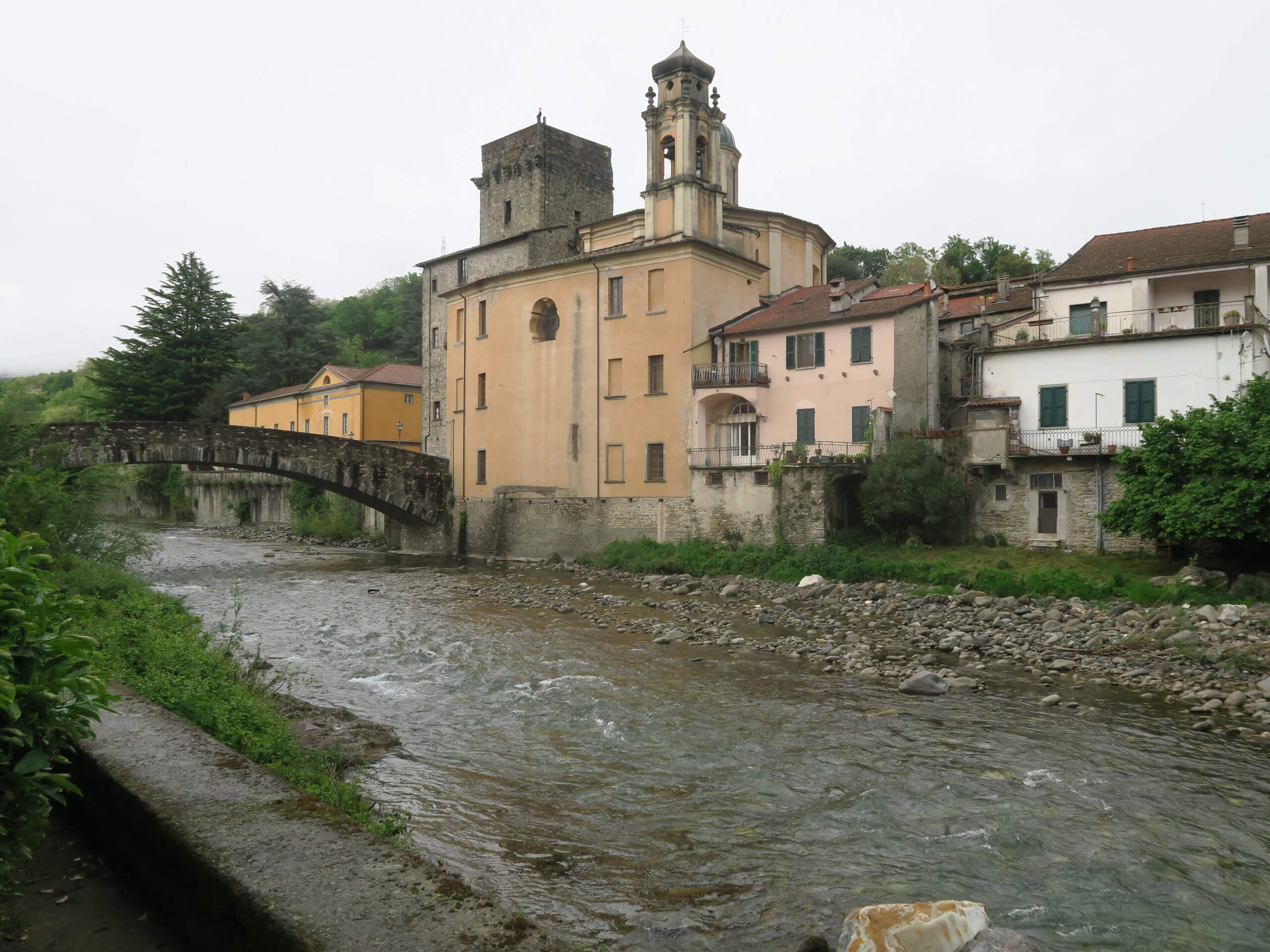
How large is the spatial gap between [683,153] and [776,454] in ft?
41.9

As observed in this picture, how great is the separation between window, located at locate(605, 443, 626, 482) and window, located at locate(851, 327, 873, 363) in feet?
31.9

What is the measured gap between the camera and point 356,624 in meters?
20.2

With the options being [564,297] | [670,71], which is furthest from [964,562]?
[670,71]

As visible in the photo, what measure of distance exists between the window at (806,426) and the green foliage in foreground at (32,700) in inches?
1069

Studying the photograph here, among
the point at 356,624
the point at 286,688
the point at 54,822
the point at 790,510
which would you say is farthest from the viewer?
the point at 790,510

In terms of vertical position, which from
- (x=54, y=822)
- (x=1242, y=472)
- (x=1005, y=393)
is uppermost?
(x=1005, y=393)

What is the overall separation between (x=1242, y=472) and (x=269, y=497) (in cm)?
5045

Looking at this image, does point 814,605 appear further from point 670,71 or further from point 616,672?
point 670,71

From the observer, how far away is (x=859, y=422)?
92.9 feet

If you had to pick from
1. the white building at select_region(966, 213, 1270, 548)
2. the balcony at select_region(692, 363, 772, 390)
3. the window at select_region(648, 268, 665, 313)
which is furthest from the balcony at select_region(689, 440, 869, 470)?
the window at select_region(648, 268, 665, 313)

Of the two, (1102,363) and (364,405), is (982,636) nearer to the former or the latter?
(1102,363)

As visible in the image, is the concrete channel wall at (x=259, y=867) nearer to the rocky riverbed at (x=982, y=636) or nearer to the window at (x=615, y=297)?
the rocky riverbed at (x=982, y=636)

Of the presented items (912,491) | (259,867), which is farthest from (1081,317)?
(259,867)

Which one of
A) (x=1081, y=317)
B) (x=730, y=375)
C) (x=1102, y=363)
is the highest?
(x=1081, y=317)
